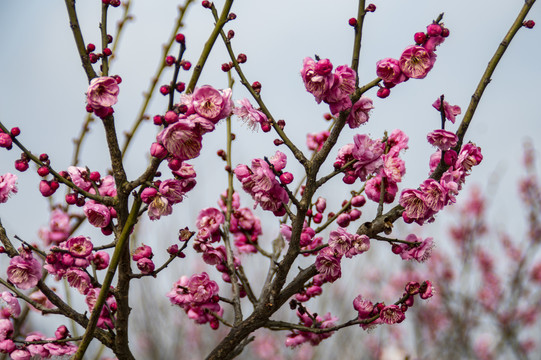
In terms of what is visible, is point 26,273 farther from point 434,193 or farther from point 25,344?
point 434,193

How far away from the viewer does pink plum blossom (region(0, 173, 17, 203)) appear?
83.6 inches

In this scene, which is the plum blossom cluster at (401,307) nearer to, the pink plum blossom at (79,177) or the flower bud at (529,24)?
the flower bud at (529,24)

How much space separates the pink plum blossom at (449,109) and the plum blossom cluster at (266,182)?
0.67m

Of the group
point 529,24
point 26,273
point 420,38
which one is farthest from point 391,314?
point 26,273

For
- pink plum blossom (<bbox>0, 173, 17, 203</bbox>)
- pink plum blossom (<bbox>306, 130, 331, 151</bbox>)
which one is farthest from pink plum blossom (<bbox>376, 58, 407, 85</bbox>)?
pink plum blossom (<bbox>0, 173, 17, 203</bbox>)

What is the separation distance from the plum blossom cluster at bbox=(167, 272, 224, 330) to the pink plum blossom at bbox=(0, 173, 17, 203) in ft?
2.70

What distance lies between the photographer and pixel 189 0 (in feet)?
8.86

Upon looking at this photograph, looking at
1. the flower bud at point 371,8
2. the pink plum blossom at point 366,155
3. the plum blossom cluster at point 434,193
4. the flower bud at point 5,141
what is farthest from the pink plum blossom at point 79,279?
the flower bud at point 371,8

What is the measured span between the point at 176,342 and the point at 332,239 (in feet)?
20.3

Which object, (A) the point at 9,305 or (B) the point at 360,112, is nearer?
(B) the point at 360,112

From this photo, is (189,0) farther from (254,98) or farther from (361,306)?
(361,306)

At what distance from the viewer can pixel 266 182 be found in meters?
2.13

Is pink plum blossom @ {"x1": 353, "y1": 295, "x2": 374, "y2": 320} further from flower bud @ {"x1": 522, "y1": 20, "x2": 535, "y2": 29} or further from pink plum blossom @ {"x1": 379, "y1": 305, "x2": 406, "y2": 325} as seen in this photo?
flower bud @ {"x1": 522, "y1": 20, "x2": 535, "y2": 29}

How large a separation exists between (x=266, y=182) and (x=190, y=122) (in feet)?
1.73
